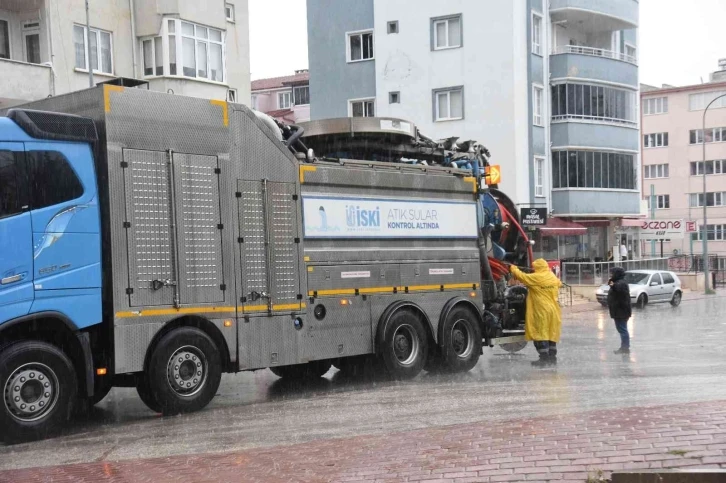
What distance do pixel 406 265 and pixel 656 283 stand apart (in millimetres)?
25402

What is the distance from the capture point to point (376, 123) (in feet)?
45.4

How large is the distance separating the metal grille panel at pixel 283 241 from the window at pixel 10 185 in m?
3.20

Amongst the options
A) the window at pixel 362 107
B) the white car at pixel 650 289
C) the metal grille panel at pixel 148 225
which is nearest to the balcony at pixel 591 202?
the white car at pixel 650 289

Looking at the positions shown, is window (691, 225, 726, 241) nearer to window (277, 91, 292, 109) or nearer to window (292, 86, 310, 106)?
window (292, 86, 310, 106)

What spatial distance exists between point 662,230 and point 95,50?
34719 mm

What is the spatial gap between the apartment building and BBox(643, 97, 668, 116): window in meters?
35.7

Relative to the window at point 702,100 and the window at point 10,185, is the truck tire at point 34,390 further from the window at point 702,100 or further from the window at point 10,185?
the window at point 702,100

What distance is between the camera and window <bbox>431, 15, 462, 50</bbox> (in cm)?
3953

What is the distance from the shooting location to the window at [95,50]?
25.5m

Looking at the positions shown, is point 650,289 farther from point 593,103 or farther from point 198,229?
point 198,229

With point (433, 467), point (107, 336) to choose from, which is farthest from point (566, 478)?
point (107, 336)

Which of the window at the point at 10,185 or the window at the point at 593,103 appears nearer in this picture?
the window at the point at 10,185

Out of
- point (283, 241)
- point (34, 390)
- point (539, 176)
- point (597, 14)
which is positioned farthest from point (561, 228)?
point (34, 390)

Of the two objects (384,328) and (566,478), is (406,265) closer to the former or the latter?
(384,328)
